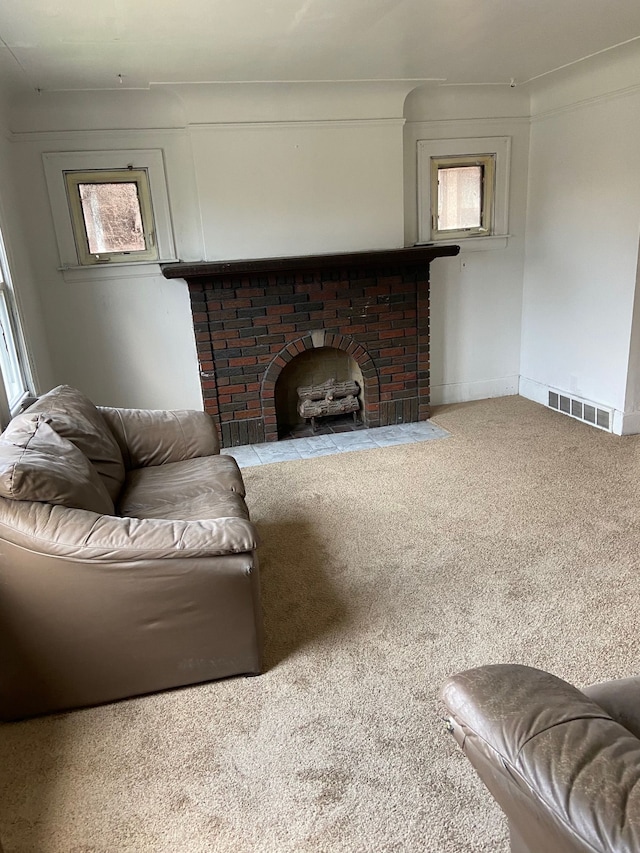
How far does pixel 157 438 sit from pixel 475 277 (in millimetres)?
3059

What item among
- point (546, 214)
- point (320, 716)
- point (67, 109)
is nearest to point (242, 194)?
point (67, 109)

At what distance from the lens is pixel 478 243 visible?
4.68 metres

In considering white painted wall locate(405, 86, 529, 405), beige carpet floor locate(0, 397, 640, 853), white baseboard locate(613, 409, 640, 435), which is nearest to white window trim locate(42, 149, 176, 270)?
white painted wall locate(405, 86, 529, 405)

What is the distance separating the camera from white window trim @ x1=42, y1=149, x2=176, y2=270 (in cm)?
380

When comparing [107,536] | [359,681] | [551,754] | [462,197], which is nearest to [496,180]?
[462,197]

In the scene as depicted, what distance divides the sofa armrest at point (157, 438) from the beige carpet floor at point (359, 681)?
56 cm

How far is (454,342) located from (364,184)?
1.47m

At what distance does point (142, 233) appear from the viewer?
13.3 ft

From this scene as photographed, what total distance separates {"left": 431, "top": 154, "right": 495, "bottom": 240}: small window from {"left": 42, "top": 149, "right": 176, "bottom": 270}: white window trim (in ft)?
6.65

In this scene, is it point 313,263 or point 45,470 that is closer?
point 45,470

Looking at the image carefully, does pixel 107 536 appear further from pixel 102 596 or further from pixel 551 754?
pixel 551 754

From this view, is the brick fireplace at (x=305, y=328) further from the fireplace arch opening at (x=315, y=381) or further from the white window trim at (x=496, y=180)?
the white window trim at (x=496, y=180)

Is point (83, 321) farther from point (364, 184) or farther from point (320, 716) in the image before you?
point (320, 716)

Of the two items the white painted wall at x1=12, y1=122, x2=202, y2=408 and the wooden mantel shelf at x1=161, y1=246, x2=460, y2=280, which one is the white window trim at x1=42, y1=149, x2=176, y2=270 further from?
the wooden mantel shelf at x1=161, y1=246, x2=460, y2=280
